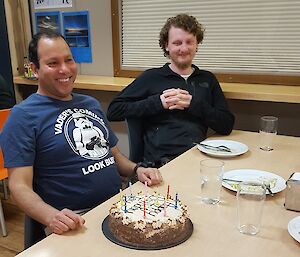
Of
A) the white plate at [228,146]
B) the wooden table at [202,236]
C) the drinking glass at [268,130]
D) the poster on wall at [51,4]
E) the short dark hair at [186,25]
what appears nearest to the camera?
the wooden table at [202,236]

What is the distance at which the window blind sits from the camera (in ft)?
7.60

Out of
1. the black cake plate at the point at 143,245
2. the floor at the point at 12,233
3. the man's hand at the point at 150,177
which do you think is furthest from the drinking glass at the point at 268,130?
the floor at the point at 12,233

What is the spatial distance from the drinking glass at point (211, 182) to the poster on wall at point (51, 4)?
242cm

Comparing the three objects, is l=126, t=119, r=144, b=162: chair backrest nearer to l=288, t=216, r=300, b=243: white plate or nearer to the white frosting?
the white frosting

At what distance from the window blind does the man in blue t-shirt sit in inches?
54.0

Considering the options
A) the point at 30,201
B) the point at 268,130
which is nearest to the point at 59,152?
the point at 30,201

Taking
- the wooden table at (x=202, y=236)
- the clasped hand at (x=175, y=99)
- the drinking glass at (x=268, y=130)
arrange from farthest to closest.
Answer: the clasped hand at (x=175, y=99) < the drinking glass at (x=268, y=130) < the wooden table at (x=202, y=236)

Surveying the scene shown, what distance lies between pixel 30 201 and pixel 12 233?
1.47 metres

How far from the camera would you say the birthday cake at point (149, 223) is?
92 cm

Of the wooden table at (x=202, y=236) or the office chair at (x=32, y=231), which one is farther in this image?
the office chair at (x=32, y=231)

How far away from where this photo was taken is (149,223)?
0.92 m

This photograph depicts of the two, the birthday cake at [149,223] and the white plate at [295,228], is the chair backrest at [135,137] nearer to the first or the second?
the birthday cake at [149,223]

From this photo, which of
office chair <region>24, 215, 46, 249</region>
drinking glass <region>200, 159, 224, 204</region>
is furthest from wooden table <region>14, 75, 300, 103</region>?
office chair <region>24, 215, 46, 249</region>

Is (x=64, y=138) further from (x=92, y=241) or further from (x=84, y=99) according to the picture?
(x=92, y=241)
